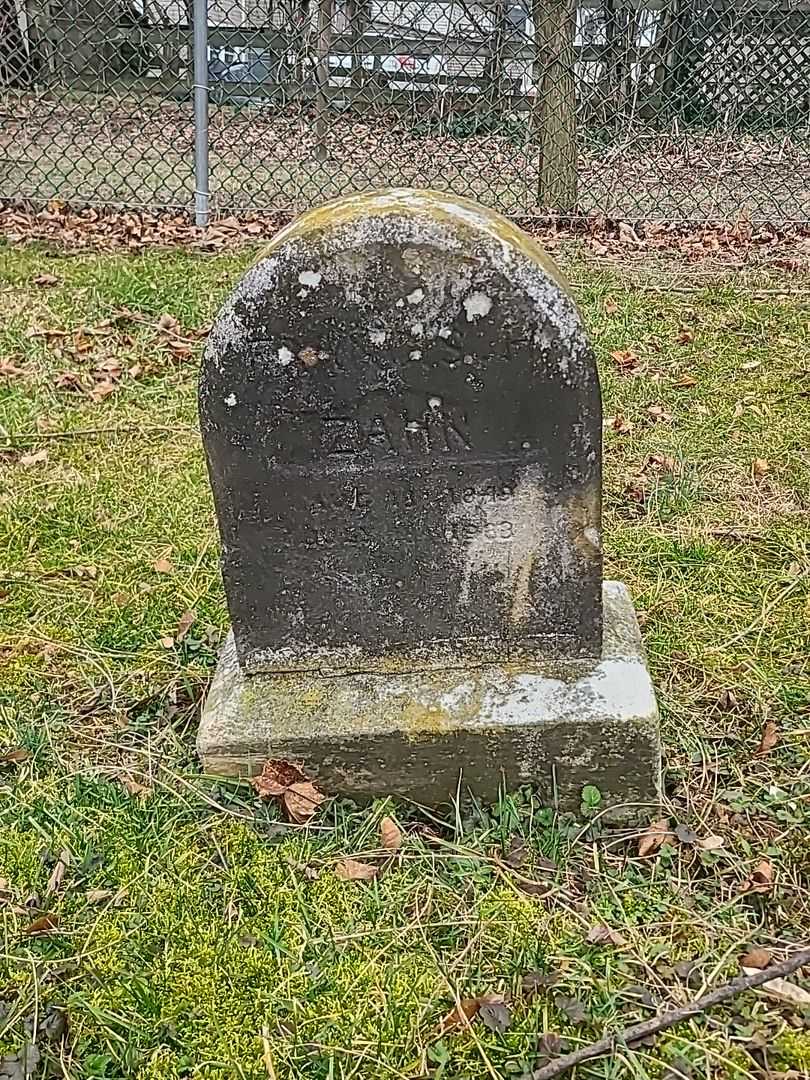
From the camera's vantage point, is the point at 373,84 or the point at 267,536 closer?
the point at 267,536

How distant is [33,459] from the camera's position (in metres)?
4.63

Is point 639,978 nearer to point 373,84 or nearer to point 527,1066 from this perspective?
point 527,1066

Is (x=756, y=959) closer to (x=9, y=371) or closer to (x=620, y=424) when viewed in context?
(x=620, y=424)

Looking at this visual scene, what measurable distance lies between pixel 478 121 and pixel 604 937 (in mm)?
8257

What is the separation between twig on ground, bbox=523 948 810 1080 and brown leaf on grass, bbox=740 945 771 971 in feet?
0.28

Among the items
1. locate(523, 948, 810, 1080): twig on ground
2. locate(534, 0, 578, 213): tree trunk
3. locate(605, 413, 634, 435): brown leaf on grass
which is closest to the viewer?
locate(523, 948, 810, 1080): twig on ground

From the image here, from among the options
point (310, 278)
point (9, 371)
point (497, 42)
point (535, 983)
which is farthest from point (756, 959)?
point (497, 42)

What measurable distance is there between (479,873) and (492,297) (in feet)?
4.43

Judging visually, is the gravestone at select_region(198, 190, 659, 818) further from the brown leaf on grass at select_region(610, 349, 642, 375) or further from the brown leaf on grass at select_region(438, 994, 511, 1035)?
the brown leaf on grass at select_region(610, 349, 642, 375)

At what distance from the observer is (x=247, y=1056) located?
2059mm

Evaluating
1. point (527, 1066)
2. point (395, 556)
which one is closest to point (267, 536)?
point (395, 556)

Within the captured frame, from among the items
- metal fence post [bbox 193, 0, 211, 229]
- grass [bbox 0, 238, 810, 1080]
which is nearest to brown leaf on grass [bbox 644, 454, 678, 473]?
grass [bbox 0, 238, 810, 1080]

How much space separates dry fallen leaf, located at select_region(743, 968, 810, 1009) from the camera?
2115mm

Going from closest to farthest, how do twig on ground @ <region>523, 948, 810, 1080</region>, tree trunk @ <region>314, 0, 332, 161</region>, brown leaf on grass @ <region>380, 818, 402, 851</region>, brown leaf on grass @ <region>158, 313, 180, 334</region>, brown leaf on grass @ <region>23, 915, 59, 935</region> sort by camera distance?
twig on ground @ <region>523, 948, 810, 1080</region> < brown leaf on grass @ <region>23, 915, 59, 935</region> < brown leaf on grass @ <region>380, 818, 402, 851</region> < brown leaf on grass @ <region>158, 313, 180, 334</region> < tree trunk @ <region>314, 0, 332, 161</region>
